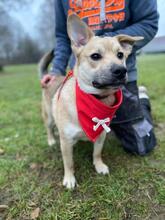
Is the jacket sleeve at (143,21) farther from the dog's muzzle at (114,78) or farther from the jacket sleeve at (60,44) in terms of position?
Result: the dog's muzzle at (114,78)

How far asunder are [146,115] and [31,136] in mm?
1402

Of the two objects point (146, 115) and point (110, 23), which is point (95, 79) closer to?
point (110, 23)

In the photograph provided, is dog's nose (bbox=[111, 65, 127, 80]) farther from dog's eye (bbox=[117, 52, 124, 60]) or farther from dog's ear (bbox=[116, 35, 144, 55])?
dog's ear (bbox=[116, 35, 144, 55])

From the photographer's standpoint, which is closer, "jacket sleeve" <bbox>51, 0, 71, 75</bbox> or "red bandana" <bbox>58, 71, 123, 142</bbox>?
"red bandana" <bbox>58, 71, 123, 142</bbox>

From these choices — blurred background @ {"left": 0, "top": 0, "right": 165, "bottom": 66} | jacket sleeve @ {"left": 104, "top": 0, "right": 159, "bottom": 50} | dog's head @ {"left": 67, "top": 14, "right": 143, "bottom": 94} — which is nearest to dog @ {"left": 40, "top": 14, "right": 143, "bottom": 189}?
dog's head @ {"left": 67, "top": 14, "right": 143, "bottom": 94}

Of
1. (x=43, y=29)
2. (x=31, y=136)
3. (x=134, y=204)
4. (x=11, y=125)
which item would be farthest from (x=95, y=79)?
(x=43, y=29)

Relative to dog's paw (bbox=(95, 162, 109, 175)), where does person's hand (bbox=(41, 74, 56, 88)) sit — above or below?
above

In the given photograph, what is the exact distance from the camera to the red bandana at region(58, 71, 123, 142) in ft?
7.12

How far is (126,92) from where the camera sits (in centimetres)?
275

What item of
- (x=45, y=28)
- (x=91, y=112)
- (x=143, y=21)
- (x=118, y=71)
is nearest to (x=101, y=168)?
(x=91, y=112)

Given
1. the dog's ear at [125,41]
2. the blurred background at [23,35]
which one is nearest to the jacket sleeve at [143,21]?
the dog's ear at [125,41]

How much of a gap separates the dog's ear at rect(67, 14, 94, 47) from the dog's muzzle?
1.35 feet

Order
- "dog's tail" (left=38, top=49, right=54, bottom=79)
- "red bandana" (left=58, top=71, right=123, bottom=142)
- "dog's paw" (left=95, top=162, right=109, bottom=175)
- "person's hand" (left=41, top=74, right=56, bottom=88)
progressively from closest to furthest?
"red bandana" (left=58, top=71, right=123, bottom=142) → "dog's paw" (left=95, top=162, right=109, bottom=175) → "person's hand" (left=41, top=74, right=56, bottom=88) → "dog's tail" (left=38, top=49, right=54, bottom=79)

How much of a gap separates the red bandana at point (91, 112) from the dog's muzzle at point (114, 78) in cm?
20
